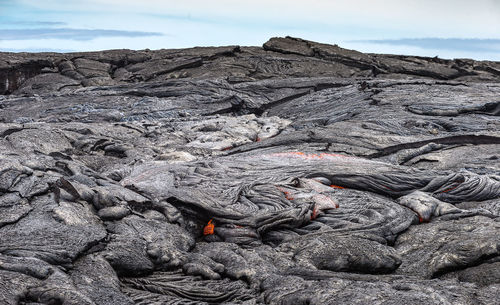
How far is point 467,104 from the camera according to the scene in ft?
56.8

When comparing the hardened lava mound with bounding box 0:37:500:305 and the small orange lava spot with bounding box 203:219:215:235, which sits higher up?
the hardened lava mound with bounding box 0:37:500:305

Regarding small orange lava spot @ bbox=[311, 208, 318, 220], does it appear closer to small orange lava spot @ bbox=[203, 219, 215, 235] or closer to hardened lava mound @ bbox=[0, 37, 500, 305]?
hardened lava mound @ bbox=[0, 37, 500, 305]

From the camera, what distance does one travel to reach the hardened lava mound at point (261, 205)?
599 cm

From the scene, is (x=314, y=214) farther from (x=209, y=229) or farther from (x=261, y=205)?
(x=209, y=229)

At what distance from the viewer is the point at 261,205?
8664 mm

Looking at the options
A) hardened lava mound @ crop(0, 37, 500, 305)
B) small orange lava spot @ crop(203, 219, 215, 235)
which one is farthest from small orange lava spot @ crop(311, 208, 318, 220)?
small orange lava spot @ crop(203, 219, 215, 235)

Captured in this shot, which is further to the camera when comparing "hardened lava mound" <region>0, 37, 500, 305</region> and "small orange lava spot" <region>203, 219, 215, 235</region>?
"small orange lava spot" <region>203, 219, 215, 235</region>

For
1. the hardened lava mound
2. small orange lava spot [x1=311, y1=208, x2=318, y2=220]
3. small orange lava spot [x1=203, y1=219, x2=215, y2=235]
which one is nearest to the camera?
the hardened lava mound

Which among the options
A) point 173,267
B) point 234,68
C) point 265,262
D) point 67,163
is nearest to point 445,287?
point 265,262

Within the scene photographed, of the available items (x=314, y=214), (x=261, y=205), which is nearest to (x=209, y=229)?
(x=261, y=205)

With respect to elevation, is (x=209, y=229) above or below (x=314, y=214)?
below

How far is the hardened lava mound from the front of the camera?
19.6ft

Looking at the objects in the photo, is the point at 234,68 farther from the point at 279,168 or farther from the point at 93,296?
the point at 93,296

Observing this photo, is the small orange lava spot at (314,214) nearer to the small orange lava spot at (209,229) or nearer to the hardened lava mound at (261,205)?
the hardened lava mound at (261,205)
